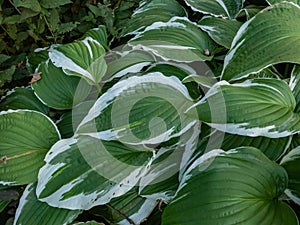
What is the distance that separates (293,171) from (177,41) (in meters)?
0.40

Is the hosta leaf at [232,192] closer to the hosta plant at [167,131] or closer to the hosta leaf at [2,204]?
the hosta plant at [167,131]

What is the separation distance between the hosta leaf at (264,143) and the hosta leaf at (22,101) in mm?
441

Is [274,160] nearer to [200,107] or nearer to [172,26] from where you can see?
[200,107]

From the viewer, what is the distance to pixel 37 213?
1.01 metres

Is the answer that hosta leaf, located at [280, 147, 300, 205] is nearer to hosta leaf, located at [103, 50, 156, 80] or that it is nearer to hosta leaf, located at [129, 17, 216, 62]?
hosta leaf, located at [129, 17, 216, 62]

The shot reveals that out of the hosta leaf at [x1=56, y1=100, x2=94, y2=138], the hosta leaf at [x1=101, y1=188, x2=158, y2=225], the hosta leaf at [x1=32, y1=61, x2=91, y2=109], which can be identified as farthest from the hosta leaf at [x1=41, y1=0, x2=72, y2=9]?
the hosta leaf at [x1=101, y1=188, x2=158, y2=225]

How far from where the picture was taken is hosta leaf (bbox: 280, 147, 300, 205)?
908 mm

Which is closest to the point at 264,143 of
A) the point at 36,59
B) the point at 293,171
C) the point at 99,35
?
the point at 293,171

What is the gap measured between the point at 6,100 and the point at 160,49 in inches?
15.9

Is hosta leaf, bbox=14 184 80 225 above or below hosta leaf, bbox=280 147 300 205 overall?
below

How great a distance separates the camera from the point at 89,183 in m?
0.99

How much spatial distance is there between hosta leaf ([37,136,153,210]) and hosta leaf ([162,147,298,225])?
5.9 inches

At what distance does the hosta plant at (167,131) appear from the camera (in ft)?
2.87

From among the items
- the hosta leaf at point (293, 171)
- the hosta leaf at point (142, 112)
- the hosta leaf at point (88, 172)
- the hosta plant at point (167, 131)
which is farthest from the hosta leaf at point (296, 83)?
the hosta leaf at point (88, 172)
